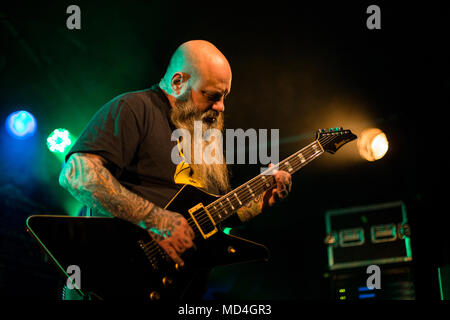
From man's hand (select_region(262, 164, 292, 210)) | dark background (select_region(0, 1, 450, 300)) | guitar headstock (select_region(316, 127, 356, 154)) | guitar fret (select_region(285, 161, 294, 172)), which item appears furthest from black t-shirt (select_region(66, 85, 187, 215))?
dark background (select_region(0, 1, 450, 300))

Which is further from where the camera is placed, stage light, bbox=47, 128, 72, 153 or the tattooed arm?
stage light, bbox=47, 128, 72, 153

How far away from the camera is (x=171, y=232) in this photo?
2.07m

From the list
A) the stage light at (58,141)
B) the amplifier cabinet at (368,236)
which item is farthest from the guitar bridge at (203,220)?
the amplifier cabinet at (368,236)

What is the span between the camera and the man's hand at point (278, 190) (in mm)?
2760

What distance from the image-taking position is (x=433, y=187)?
17.0 ft

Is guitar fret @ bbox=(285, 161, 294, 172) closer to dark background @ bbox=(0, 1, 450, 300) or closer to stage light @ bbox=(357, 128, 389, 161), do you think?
dark background @ bbox=(0, 1, 450, 300)

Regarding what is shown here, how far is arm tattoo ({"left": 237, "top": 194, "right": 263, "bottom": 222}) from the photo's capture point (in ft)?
8.82

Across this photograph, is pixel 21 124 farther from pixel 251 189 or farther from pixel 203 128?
pixel 251 189

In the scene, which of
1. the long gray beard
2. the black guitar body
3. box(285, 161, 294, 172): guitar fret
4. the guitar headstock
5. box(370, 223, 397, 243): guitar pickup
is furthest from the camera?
box(370, 223, 397, 243): guitar pickup

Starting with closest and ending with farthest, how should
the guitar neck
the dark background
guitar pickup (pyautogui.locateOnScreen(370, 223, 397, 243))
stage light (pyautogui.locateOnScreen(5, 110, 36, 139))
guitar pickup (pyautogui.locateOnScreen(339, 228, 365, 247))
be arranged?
the guitar neck < the dark background < stage light (pyautogui.locateOnScreen(5, 110, 36, 139)) < guitar pickup (pyautogui.locateOnScreen(370, 223, 397, 243)) < guitar pickup (pyautogui.locateOnScreen(339, 228, 365, 247))

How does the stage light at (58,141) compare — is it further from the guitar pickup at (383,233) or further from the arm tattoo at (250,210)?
the guitar pickup at (383,233)

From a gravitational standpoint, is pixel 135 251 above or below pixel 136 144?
below

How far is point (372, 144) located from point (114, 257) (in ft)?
13.6

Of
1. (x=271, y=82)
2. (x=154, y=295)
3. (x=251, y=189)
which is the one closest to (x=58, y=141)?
(x=271, y=82)
